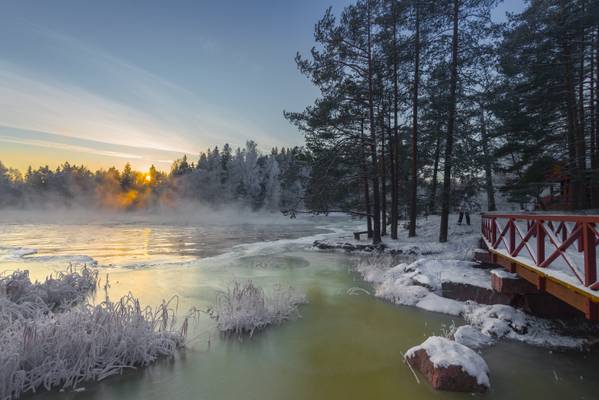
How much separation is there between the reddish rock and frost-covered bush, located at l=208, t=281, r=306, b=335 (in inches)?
123

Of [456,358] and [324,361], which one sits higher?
[456,358]

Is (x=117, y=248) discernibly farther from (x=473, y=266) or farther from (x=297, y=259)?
(x=473, y=266)

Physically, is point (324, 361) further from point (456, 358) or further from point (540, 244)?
point (540, 244)

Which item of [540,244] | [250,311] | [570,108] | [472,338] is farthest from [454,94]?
[250,311]

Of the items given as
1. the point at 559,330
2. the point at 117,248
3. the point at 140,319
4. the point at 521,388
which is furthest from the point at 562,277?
the point at 117,248

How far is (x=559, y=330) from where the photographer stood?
6273mm

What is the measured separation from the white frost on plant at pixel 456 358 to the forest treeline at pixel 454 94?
12.5 meters

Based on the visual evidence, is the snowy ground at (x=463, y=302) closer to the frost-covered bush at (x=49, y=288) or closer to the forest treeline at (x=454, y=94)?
the forest treeline at (x=454, y=94)

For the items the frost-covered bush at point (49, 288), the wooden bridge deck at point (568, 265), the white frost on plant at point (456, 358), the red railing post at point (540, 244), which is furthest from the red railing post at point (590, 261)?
the frost-covered bush at point (49, 288)

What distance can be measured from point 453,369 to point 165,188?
6537 cm

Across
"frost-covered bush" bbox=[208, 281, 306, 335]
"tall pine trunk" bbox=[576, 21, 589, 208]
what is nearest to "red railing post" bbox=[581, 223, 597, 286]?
"frost-covered bush" bbox=[208, 281, 306, 335]

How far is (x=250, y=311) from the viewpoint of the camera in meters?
6.77

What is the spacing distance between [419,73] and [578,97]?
6.98 meters

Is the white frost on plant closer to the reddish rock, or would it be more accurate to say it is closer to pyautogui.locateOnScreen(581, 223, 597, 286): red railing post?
the reddish rock
